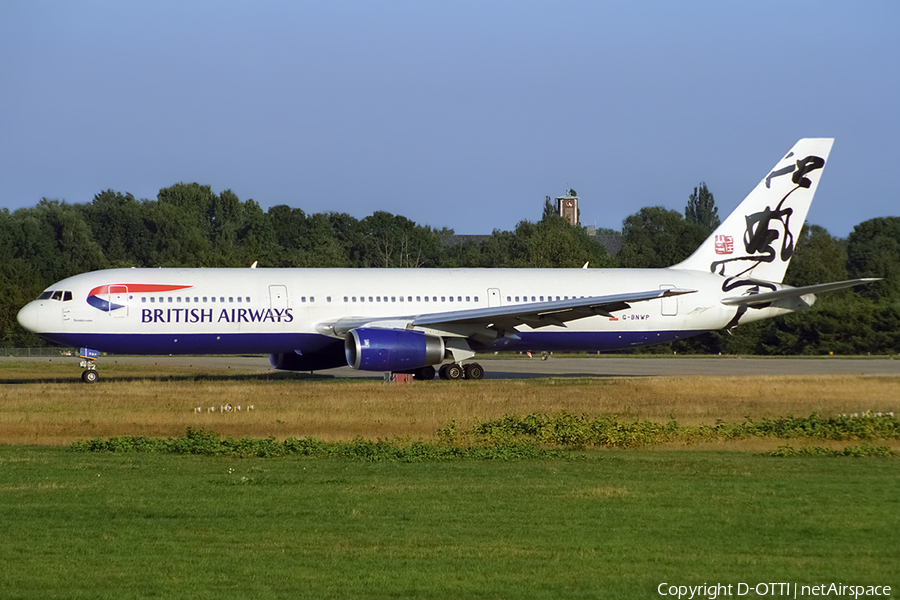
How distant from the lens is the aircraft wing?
3039 centimetres

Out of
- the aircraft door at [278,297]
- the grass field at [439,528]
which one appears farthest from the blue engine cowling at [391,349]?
the grass field at [439,528]

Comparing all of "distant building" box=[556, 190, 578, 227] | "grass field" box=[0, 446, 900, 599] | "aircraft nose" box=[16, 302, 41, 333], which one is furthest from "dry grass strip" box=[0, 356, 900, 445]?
"distant building" box=[556, 190, 578, 227]

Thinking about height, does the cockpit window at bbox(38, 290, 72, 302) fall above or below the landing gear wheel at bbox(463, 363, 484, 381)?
above

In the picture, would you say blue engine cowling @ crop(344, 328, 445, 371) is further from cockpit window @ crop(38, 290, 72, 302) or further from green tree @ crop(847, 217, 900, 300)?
green tree @ crop(847, 217, 900, 300)

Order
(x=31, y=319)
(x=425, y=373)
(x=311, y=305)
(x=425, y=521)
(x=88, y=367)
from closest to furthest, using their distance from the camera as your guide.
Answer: (x=425, y=521)
(x=31, y=319)
(x=311, y=305)
(x=88, y=367)
(x=425, y=373)

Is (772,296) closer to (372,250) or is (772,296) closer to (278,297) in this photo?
(278,297)

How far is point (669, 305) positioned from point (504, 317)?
267 inches

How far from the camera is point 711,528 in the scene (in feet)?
32.9

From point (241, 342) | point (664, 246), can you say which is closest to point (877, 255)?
point (664, 246)

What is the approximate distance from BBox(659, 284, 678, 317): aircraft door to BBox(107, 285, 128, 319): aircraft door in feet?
55.0

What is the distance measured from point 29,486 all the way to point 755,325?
53849 millimetres

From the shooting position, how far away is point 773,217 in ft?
116

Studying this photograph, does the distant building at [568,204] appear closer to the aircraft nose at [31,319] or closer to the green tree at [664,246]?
the green tree at [664,246]

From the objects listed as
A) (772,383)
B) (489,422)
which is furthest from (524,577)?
(772,383)
